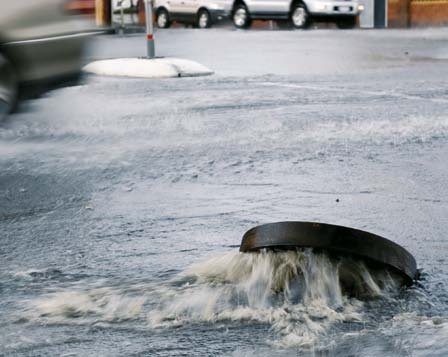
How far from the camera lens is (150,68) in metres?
14.8

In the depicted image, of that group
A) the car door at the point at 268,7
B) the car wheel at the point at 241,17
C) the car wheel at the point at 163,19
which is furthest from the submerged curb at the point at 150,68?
the car wheel at the point at 163,19

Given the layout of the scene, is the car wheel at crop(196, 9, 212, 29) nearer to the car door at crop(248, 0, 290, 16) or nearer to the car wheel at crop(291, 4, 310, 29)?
the car door at crop(248, 0, 290, 16)

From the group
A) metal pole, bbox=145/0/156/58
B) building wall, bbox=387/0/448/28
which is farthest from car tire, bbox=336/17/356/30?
metal pole, bbox=145/0/156/58

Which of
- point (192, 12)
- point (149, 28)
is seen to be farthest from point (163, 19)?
point (149, 28)

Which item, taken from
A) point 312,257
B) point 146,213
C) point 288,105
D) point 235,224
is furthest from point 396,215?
point 288,105

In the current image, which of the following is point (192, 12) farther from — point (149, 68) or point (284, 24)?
point (149, 68)

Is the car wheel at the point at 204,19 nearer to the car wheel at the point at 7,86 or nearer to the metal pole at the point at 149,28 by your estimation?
the metal pole at the point at 149,28

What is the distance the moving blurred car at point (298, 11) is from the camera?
3102 centimetres

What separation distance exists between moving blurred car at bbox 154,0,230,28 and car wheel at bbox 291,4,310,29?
2.49 m

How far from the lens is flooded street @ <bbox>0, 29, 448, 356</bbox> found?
147 inches

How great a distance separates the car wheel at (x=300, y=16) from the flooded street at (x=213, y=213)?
751 inches

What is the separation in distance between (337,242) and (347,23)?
28.5 metres

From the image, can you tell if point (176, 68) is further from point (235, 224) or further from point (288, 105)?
point (235, 224)

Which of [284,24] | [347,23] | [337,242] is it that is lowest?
[284,24]
